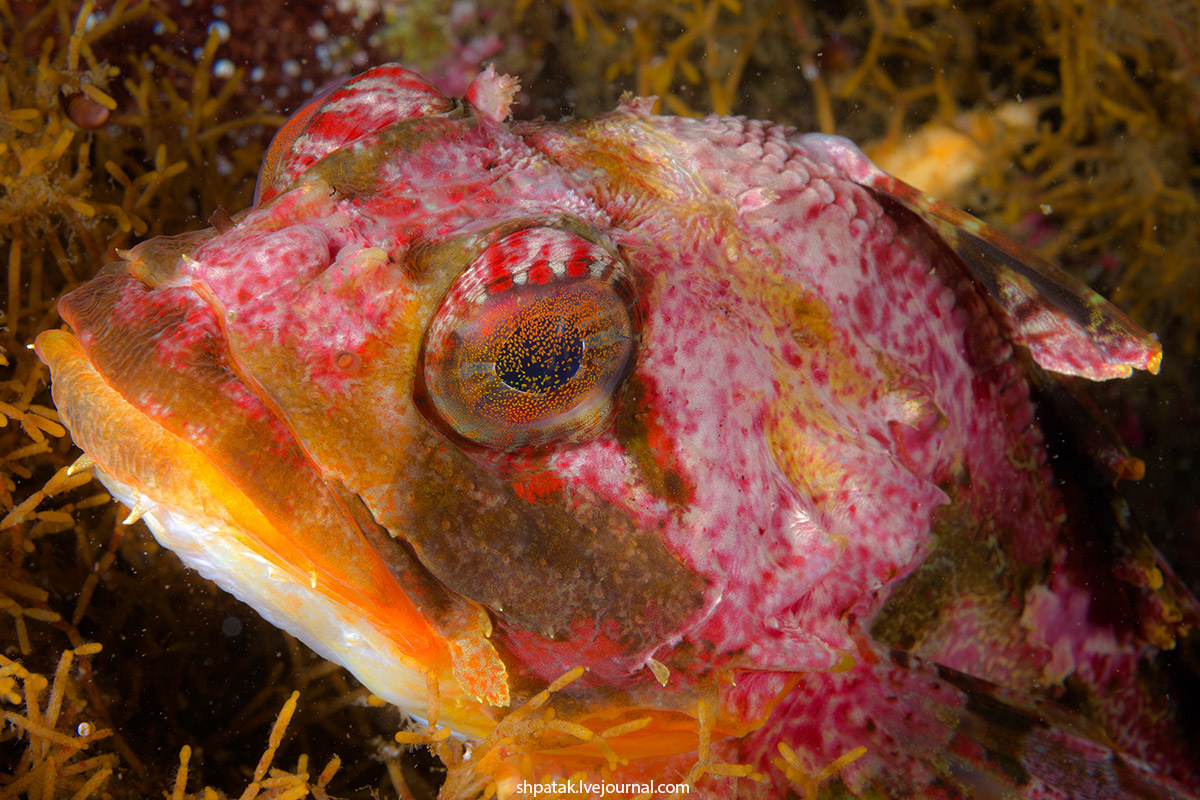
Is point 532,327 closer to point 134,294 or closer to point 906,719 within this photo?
point 134,294

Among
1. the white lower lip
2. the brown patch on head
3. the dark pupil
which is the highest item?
the dark pupil

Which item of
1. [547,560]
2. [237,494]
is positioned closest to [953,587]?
[547,560]

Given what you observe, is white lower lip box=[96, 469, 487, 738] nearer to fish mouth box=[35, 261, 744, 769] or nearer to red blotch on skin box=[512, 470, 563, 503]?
fish mouth box=[35, 261, 744, 769]

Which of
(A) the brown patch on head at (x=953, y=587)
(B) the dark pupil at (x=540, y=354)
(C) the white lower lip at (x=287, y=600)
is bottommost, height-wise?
(A) the brown patch on head at (x=953, y=587)

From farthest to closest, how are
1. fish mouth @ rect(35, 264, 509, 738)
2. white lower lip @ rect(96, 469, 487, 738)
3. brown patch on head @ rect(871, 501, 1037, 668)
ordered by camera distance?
brown patch on head @ rect(871, 501, 1037, 668)
white lower lip @ rect(96, 469, 487, 738)
fish mouth @ rect(35, 264, 509, 738)

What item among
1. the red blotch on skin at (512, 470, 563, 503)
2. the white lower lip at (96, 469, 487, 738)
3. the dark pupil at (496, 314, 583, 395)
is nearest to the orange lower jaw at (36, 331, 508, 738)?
the white lower lip at (96, 469, 487, 738)

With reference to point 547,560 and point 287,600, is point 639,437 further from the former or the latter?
point 287,600

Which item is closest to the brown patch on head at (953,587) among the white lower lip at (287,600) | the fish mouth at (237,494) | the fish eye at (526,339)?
the fish mouth at (237,494)

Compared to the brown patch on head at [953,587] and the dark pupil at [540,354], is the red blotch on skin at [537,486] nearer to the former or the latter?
the dark pupil at [540,354]
